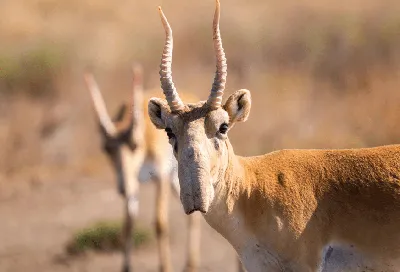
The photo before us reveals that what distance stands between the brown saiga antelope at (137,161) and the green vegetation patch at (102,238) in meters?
1.32

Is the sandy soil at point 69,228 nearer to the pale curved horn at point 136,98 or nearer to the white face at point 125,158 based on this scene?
the white face at point 125,158

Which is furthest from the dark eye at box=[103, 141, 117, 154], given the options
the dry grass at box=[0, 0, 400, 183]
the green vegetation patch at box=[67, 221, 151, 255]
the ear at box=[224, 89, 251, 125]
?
the dry grass at box=[0, 0, 400, 183]

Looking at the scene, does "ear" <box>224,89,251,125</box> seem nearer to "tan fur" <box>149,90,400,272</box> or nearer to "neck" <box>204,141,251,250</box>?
"tan fur" <box>149,90,400,272</box>

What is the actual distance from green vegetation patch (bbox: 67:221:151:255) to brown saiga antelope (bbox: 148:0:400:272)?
27.2ft

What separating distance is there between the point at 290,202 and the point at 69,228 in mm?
10128

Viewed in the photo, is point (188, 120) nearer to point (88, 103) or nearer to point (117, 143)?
point (117, 143)

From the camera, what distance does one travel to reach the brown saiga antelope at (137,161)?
1410 cm

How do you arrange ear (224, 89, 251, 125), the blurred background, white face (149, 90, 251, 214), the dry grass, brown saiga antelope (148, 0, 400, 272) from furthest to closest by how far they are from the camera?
the dry grass < the blurred background < ear (224, 89, 251, 125) < brown saiga antelope (148, 0, 400, 272) < white face (149, 90, 251, 214)

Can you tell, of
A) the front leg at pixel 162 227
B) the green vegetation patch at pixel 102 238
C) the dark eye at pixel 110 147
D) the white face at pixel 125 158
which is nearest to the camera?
the white face at pixel 125 158

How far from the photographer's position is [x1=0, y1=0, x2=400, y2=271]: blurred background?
1792 cm

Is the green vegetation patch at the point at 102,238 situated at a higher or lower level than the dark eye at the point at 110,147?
lower

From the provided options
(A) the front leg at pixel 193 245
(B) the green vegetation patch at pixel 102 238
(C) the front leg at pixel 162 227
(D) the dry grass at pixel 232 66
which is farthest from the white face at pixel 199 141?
(D) the dry grass at pixel 232 66

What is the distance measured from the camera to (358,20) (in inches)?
1150

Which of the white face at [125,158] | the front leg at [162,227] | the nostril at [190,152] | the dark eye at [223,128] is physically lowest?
the front leg at [162,227]
